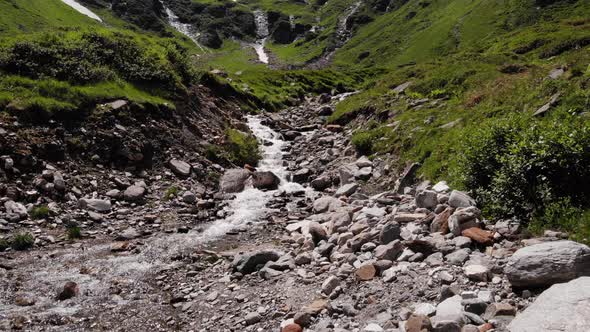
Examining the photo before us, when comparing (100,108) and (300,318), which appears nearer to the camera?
(300,318)

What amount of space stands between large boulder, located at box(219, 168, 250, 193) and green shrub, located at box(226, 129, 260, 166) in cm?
255

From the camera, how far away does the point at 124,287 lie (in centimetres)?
1434

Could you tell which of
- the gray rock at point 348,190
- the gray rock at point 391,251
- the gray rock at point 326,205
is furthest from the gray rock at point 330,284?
the gray rock at point 348,190

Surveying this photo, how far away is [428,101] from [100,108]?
22.5 m

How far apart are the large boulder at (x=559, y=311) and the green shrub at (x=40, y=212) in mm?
19270

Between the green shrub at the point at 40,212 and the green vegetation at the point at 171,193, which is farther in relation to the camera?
the green vegetation at the point at 171,193

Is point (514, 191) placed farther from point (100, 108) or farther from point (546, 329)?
point (100, 108)

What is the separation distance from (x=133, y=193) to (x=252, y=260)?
1077 cm

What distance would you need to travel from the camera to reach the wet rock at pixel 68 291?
13.3 meters

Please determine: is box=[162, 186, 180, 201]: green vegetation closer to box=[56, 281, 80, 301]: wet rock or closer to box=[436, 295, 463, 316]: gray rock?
box=[56, 281, 80, 301]: wet rock

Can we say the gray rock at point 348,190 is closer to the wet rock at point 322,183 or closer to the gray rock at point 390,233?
the wet rock at point 322,183

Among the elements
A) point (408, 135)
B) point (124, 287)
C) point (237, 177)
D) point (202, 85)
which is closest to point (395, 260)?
point (124, 287)

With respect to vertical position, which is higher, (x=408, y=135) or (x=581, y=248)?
(x=581, y=248)

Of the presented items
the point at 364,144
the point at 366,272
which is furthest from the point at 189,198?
the point at 366,272
